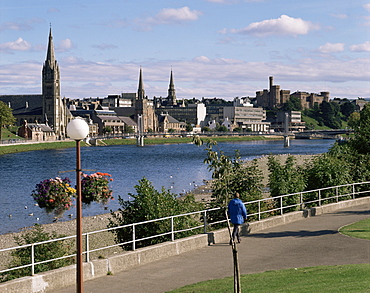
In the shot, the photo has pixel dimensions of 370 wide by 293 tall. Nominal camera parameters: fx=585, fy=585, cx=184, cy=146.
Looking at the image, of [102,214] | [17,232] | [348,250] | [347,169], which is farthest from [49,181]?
[348,250]

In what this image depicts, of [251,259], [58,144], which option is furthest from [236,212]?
[58,144]

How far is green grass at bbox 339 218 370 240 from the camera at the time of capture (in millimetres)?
17697

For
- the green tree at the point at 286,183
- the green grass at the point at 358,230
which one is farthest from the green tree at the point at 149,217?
Result: the green tree at the point at 286,183

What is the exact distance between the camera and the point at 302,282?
1195cm

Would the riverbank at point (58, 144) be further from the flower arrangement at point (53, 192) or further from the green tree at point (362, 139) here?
the flower arrangement at point (53, 192)

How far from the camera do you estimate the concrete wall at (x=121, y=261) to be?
11781 mm

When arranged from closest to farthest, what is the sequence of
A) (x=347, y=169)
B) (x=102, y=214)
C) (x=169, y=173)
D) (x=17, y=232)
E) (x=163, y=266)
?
(x=163, y=266) → (x=347, y=169) → (x=17, y=232) → (x=102, y=214) → (x=169, y=173)

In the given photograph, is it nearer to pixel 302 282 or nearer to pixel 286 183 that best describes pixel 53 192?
pixel 286 183

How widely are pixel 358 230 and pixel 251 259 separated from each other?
532 centimetres

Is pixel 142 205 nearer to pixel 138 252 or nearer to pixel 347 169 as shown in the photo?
pixel 138 252

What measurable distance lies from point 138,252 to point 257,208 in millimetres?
7390

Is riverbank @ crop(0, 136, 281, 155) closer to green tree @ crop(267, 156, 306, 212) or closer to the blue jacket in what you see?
green tree @ crop(267, 156, 306, 212)

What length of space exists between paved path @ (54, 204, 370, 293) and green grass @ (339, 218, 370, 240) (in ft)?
1.09

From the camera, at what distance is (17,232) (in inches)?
1202
